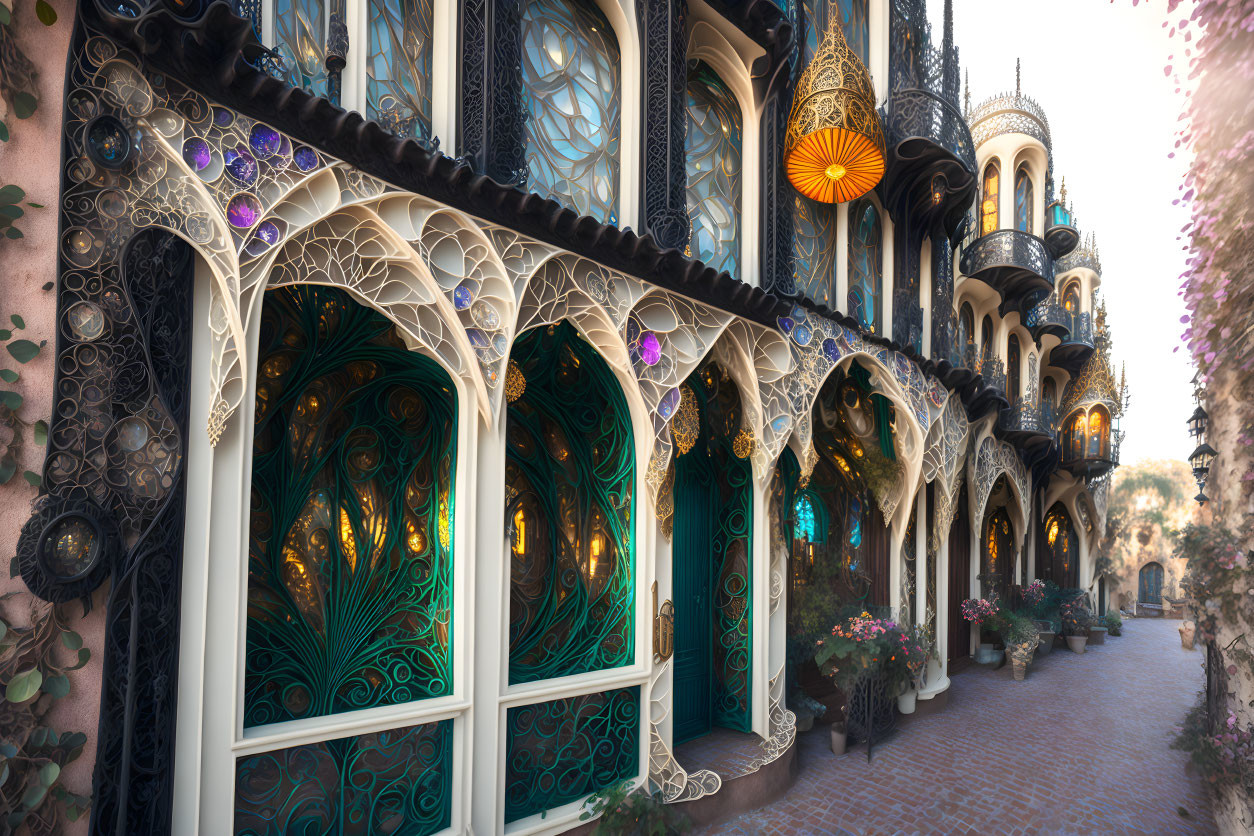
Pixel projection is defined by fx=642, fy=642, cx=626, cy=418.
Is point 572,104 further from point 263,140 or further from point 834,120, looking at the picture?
point 834,120

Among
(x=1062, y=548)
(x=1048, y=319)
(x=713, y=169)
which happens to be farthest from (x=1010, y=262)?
(x=1062, y=548)

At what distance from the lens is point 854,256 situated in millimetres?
8703

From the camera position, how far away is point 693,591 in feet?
24.0

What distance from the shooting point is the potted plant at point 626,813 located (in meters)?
4.85

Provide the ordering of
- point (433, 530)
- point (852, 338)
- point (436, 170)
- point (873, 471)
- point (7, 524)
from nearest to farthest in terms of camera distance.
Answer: point (7, 524), point (436, 170), point (433, 530), point (852, 338), point (873, 471)

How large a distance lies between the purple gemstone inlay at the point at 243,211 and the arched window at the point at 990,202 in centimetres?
1479

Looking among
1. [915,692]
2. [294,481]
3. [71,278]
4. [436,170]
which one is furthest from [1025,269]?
[71,278]

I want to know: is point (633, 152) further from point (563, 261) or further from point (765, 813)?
A: point (765, 813)

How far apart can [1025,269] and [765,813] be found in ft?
37.4

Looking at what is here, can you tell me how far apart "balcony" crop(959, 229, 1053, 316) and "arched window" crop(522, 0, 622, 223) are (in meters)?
9.98

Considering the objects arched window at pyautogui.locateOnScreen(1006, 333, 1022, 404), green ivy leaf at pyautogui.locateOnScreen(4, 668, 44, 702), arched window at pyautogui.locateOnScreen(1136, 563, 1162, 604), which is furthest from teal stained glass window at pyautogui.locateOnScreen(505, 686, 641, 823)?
arched window at pyautogui.locateOnScreen(1136, 563, 1162, 604)

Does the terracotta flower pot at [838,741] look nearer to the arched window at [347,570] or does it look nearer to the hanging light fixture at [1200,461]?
the hanging light fixture at [1200,461]

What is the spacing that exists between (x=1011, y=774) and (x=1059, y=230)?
50.4 feet

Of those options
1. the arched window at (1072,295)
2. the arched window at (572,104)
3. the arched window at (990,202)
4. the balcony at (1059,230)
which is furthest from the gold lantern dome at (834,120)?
the arched window at (1072,295)
